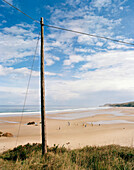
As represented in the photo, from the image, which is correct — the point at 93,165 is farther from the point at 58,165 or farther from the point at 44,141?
the point at 44,141

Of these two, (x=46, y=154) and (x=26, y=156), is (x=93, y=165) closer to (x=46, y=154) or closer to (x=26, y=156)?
(x=46, y=154)

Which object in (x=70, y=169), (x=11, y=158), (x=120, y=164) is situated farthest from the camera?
(x=11, y=158)

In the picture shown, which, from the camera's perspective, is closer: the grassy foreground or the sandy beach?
the grassy foreground

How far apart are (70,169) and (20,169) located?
1.96 metres

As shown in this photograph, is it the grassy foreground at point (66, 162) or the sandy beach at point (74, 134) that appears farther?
the sandy beach at point (74, 134)

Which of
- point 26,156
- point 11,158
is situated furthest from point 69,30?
point 11,158

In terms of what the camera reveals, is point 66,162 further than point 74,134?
No

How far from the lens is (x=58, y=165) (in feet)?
19.5

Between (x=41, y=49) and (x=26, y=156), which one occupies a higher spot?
(x=41, y=49)

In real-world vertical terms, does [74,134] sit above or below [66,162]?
below

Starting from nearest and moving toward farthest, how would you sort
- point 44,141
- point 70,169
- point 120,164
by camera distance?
point 70,169 → point 120,164 → point 44,141

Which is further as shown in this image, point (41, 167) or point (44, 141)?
point (44, 141)

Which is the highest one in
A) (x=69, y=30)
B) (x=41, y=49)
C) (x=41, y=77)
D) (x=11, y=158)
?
(x=69, y=30)

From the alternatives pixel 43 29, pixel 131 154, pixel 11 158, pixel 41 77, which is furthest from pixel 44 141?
pixel 43 29
